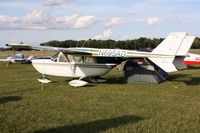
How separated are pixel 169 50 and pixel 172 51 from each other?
15 cm

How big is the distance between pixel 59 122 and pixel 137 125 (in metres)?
1.76

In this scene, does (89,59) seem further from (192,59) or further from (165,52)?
(192,59)

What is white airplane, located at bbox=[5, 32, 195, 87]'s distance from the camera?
15.6 metres

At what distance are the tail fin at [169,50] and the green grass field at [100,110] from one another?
4.34 feet

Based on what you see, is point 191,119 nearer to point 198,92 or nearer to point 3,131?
point 3,131

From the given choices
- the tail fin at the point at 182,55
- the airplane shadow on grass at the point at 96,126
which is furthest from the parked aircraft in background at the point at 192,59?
the airplane shadow on grass at the point at 96,126

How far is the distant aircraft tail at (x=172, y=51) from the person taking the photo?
15.4 m

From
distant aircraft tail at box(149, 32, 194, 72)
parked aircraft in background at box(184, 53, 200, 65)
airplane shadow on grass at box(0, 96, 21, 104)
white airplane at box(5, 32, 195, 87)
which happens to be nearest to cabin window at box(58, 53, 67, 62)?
white airplane at box(5, 32, 195, 87)

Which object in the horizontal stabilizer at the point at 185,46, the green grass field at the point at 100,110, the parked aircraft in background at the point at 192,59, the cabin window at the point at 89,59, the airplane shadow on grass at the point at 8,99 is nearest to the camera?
the green grass field at the point at 100,110

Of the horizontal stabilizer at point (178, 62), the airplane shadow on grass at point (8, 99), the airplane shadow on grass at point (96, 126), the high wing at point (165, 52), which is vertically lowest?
the airplane shadow on grass at point (8, 99)

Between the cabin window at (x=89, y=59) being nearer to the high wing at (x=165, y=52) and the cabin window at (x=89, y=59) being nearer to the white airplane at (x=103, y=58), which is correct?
the white airplane at (x=103, y=58)

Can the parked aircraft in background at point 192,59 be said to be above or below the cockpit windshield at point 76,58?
below

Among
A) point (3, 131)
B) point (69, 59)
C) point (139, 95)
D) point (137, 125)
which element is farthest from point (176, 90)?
point (3, 131)

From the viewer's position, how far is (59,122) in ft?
26.6
